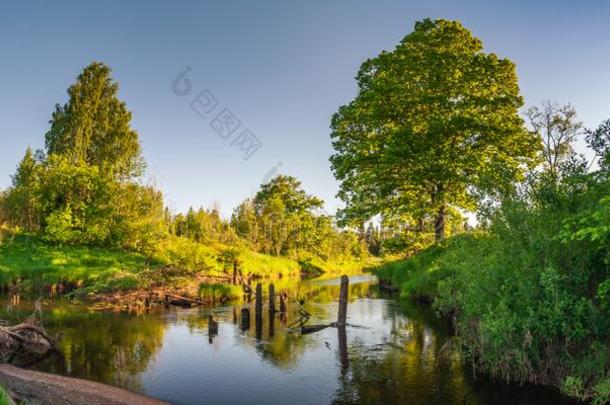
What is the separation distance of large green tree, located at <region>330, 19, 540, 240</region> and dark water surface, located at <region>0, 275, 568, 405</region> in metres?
10.8

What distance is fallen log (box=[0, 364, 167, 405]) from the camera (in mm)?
11600

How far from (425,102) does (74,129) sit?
4537 centimetres

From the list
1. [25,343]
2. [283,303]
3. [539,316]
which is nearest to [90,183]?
[283,303]

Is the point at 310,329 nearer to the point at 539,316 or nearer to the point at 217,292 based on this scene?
the point at 539,316

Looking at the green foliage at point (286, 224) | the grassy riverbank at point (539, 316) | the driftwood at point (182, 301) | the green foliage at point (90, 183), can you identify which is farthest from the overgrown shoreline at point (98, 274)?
the green foliage at point (286, 224)

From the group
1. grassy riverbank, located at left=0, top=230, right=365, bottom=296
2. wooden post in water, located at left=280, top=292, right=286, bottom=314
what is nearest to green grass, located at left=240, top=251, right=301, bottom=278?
grassy riverbank, located at left=0, top=230, right=365, bottom=296

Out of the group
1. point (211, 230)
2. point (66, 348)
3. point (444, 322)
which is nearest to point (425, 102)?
point (444, 322)

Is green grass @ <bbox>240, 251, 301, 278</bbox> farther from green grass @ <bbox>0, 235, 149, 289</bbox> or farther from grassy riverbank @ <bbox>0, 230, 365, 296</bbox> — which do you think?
green grass @ <bbox>0, 235, 149, 289</bbox>

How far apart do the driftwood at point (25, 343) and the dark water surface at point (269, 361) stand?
0.68 m

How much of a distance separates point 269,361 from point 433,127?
2139 cm

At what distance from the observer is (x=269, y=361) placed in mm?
18688

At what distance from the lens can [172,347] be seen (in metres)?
20.8

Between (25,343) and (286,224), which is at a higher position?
(286,224)

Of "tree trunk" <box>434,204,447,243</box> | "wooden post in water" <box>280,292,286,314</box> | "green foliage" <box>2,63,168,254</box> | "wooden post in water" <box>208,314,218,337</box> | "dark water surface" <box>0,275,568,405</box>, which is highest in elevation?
"green foliage" <box>2,63,168,254</box>
